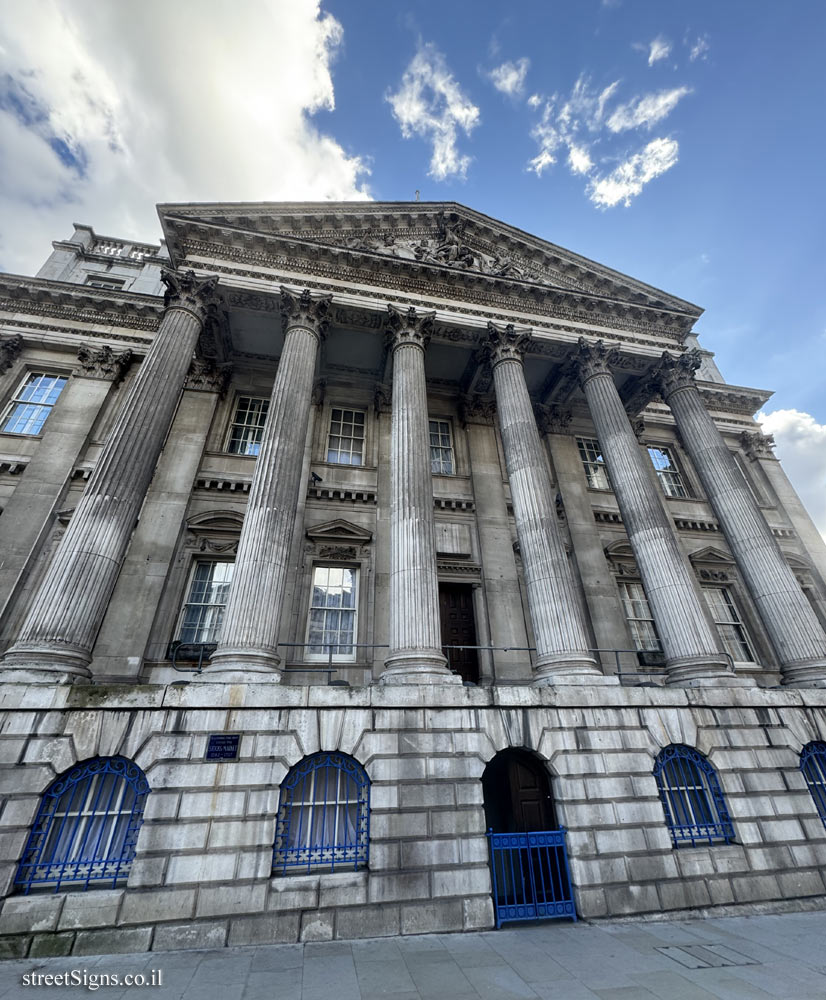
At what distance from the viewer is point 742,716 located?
30.6 ft

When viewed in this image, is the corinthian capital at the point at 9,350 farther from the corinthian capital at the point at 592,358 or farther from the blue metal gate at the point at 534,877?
the blue metal gate at the point at 534,877

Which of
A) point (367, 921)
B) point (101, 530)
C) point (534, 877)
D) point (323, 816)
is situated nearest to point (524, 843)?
point (534, 877)

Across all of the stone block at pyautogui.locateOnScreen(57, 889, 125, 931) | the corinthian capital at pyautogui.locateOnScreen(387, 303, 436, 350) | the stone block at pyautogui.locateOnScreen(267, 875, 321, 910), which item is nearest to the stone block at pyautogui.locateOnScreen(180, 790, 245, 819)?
the stone block at pyautogui.locateOnScreen(267, 875, 321, 910)

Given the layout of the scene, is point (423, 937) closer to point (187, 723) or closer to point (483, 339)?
point (187, 723)

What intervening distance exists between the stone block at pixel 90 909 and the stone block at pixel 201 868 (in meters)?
0.69

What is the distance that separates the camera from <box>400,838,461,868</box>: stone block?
707 centimetres

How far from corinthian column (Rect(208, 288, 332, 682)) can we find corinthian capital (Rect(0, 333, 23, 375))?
33.7 feet

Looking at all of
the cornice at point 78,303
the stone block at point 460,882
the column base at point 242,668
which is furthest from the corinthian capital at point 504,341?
the stone block at point 460,882

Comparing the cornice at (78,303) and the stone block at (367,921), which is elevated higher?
the cornice at (78,303)

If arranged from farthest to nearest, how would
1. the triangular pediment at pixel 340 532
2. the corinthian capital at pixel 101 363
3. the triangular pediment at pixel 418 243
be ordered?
the corinthian capital at pixel 101 363 < the triangular pediment at pixel 418 243 < the triangular pediment at pixel 340 532

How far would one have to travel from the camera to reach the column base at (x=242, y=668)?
794 cm

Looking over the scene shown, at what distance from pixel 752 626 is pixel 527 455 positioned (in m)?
10.8

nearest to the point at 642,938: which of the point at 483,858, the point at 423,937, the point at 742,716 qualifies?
the point at 483,858

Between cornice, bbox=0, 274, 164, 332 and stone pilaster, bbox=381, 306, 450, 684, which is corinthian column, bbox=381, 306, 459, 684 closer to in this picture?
stone pilaster, bbox=381, 306, 450, 684
